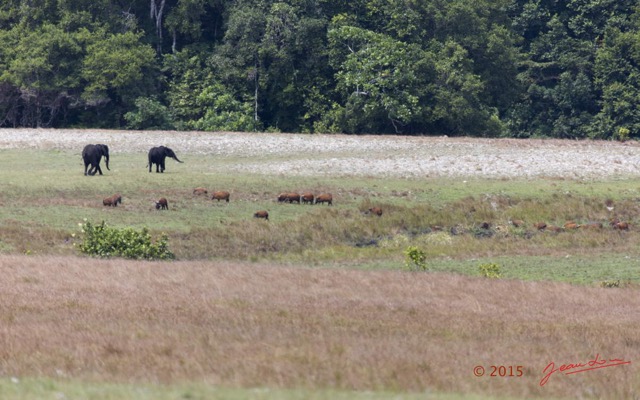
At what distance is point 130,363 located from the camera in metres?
13.3

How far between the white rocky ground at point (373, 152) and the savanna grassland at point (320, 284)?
275 millimetres

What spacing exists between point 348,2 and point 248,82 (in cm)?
840

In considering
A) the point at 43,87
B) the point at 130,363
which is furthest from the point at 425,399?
the point at 43,87

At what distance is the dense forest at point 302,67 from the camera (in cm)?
5769

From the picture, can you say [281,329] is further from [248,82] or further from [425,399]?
[248,82]

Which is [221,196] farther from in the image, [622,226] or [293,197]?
[622,226]

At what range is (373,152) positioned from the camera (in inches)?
1896

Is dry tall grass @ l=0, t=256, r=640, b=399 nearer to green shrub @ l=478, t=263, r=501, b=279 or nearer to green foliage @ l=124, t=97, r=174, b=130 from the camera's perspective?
green shrub @ l=478, t=263, r=501, b=279

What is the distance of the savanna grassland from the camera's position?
13.0 m

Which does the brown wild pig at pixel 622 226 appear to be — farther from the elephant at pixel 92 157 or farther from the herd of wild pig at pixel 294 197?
the elephant at pixel 92 157

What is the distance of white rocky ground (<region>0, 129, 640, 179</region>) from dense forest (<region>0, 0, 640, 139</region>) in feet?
20.7
